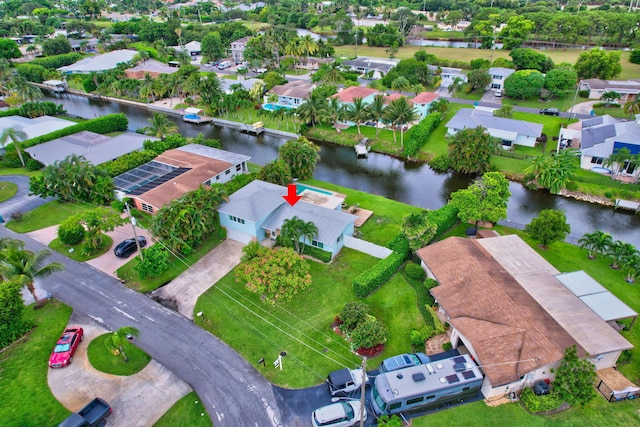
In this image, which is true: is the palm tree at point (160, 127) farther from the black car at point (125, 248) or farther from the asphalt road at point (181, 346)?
the asphalt road at point (181, 346)

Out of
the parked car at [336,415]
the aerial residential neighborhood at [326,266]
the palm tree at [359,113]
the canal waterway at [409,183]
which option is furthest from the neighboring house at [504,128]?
the parked car at [336,415]

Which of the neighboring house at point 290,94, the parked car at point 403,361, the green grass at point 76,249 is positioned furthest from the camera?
the neighboring house at point 290,94

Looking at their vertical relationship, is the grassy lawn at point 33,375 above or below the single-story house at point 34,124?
below

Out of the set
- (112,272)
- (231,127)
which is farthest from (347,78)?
(112,272)

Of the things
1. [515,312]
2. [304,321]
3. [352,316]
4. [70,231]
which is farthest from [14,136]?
[515,312]

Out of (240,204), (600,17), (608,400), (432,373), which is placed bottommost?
(608,400)

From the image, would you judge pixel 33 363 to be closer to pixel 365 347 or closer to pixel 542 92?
pixel 365 347
